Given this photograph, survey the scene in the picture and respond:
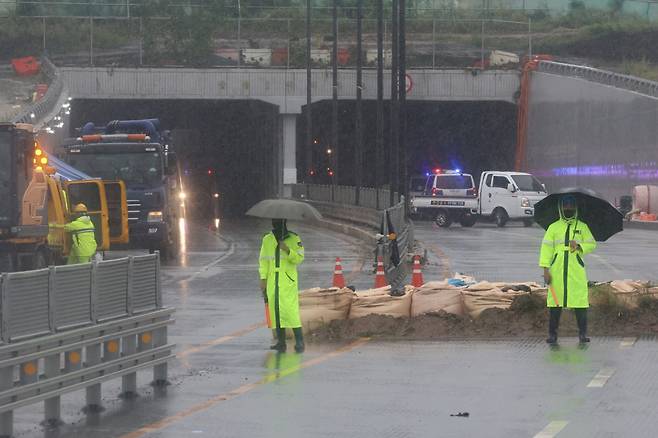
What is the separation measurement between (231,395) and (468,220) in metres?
43.1

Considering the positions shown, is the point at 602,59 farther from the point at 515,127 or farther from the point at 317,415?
the point at 317,415

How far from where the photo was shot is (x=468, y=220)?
5544 cm

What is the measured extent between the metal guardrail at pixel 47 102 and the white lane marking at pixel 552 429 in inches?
1386

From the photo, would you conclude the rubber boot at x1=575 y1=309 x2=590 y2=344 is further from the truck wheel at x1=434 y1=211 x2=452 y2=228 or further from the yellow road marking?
the truck wheel at x1=434 y1=211 x2=452 y2=228

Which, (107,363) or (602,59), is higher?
(602,59)

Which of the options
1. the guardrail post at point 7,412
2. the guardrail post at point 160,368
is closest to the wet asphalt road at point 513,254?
the guardrail post at point 160,368

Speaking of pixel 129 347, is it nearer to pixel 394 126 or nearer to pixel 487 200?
pixel 394 126

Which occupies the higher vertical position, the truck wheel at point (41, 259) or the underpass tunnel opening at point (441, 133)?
the underpass tunnel opening at point (441, 133)

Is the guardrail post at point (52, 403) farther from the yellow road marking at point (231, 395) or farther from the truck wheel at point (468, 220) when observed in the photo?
the truck wheel at point (468, 220)

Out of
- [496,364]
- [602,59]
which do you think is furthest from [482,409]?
[602,59]

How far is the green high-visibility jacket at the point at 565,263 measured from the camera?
53.9 ft

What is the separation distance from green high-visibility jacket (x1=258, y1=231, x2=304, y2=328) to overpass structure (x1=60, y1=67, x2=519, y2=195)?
54720 millimetres

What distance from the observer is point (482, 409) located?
11914 mm

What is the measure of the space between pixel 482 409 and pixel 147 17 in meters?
73.0
